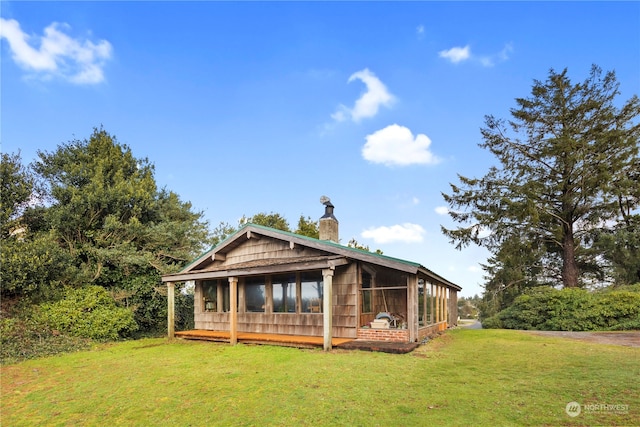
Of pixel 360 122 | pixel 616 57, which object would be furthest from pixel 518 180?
pixel 360 122

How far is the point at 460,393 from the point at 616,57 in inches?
866

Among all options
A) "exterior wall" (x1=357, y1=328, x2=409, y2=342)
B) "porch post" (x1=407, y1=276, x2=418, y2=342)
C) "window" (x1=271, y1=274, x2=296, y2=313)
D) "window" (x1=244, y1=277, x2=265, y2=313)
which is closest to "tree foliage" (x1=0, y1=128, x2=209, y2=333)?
"window" (x1=244, y1=277, x2=265, y2=313)

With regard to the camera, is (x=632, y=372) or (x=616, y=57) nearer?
(x=632, y=372)

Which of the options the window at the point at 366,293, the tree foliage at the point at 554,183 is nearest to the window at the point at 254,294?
the window at the point at 366,293

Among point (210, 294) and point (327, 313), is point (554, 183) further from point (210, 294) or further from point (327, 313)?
point (210, 294)

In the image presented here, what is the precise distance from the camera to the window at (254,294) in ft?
43.8

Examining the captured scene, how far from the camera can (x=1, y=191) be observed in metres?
14.6

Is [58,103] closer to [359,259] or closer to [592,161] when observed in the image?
[359,259]

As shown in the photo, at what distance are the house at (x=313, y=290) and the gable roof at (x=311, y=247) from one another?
0.03m

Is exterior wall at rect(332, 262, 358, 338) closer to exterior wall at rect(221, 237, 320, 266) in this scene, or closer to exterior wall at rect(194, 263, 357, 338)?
exterior wall at rect(194, 263, 357, 338)

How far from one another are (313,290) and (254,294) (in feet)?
9.31

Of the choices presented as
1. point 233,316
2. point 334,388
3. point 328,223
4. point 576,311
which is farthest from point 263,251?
point 576,311

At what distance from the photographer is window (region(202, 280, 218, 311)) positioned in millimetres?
15273

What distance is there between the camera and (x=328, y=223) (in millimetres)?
14234
